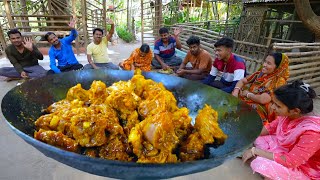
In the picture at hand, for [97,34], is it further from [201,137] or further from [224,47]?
[201,137]

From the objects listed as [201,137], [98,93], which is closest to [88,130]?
[98,93]

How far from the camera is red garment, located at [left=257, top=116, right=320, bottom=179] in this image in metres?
2.00

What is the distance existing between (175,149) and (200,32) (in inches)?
316

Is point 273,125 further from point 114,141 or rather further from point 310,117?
point 114,141

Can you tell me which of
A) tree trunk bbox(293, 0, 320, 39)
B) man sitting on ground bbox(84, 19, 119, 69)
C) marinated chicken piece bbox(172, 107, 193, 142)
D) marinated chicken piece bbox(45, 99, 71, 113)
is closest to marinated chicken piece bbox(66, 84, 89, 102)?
marinated chicken piece bbox(45, 99, 71, 113)

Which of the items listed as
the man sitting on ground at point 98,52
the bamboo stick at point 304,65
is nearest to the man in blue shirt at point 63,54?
the man sitting on ground at point 98,52

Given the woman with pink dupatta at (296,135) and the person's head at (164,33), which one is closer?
the woman with pink dupatta at (296,135)

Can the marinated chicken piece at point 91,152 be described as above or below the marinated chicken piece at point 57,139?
below

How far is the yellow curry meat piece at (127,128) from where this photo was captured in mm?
1566

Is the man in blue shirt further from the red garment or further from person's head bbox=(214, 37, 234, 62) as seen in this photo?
the red garment

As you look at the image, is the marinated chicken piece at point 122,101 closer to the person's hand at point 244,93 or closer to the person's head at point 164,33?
the person's hand at point 244,93

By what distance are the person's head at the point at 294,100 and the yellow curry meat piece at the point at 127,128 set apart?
72 centimetres

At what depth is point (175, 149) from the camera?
67.2 inches

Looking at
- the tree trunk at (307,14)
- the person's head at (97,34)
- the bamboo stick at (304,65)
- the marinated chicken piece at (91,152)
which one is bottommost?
the marinated chicken piece at (91,152)
